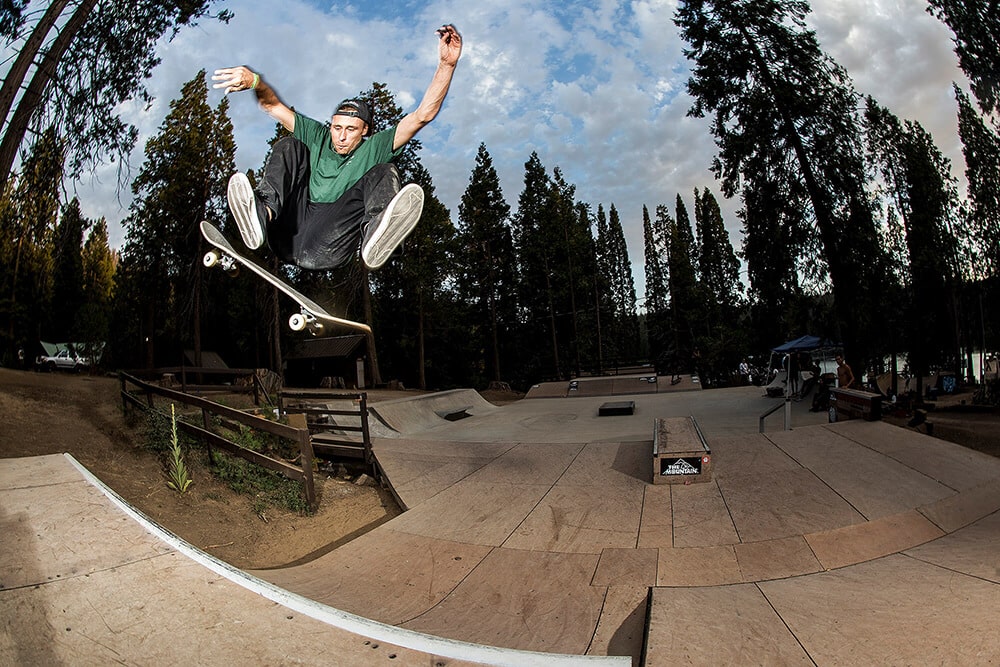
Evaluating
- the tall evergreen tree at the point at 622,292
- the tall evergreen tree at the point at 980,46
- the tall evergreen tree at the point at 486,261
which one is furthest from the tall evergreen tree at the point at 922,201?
the tall evergreen tree at the point at 622,292

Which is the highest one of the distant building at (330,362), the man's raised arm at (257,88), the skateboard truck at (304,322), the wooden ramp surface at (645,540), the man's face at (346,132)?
the man's raised arm at (257,88)

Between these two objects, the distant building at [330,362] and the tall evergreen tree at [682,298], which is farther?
the tall evergreen tree at [682,298]

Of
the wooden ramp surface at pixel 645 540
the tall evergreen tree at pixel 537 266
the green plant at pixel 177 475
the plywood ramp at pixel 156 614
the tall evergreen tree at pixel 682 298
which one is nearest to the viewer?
the plywood ramp at pixel 156 614

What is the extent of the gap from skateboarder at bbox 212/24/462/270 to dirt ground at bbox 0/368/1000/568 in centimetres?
362

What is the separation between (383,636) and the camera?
6.68 ft

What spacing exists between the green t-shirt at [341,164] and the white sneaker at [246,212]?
1.22ft

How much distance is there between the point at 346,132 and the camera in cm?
300

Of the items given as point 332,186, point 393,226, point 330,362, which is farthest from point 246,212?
point 330,362

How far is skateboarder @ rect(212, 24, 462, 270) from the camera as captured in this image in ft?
9.56

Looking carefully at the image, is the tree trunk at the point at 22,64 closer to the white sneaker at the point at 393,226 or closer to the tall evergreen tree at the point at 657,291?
the white sneaker at the point at 393,226

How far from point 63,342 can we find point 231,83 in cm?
719

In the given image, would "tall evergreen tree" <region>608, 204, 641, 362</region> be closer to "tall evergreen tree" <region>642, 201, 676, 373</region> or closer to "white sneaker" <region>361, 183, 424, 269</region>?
"tall evergreen tree" <region>642, 201, 676, 373</region>

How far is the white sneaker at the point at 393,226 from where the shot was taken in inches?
113

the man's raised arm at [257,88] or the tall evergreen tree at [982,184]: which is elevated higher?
the tall evergreen tree at [982,184]
